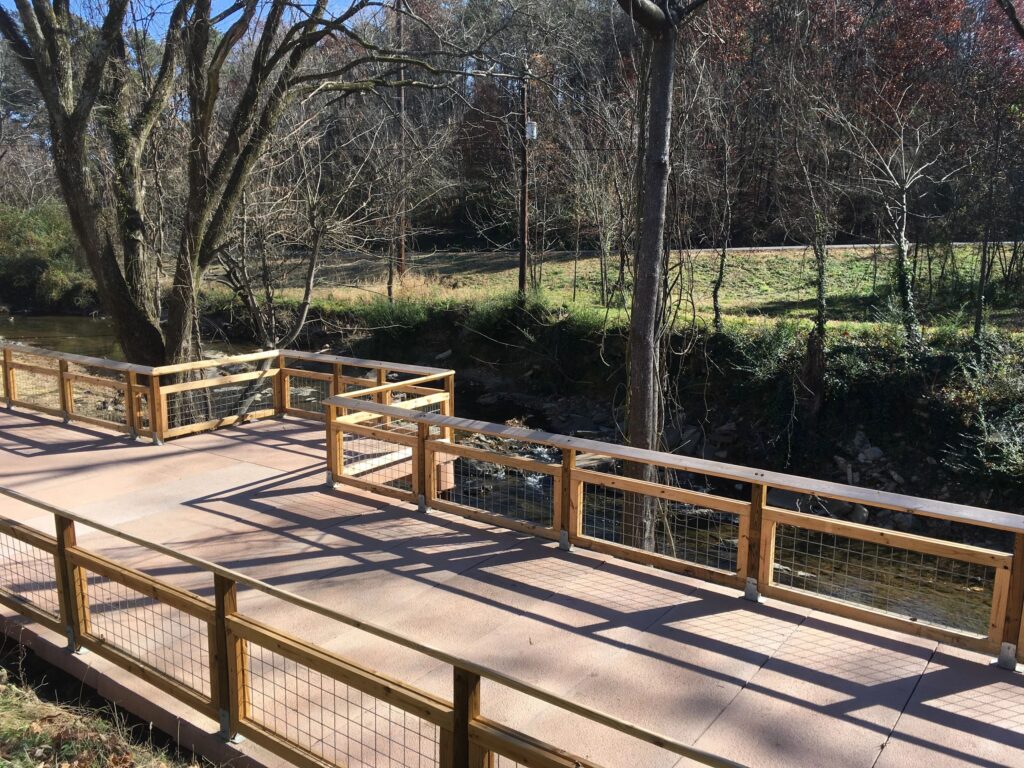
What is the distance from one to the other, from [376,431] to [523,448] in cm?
864

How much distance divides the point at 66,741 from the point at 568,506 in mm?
3709

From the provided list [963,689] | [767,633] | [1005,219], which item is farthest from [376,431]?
[1005,219]

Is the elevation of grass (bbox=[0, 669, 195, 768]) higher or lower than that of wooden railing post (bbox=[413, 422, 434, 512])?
lower

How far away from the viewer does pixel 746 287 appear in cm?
2184

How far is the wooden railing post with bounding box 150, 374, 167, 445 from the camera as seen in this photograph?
32.4 feet

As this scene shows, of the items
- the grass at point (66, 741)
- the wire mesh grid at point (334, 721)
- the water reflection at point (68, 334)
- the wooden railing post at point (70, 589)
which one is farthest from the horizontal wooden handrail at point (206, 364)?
the water reflection at point (68, 334)

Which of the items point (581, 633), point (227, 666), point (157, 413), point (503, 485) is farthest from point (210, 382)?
point (581, 633)

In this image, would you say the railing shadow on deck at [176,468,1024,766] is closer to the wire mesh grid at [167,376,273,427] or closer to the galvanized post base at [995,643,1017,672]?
the galvanized post base at [995,643,1017,672]

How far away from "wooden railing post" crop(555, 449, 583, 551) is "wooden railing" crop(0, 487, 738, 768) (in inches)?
92.0

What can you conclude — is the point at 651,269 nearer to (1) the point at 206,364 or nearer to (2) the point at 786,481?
(2) the point at 786,481

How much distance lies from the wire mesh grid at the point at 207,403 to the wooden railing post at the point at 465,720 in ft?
25.4

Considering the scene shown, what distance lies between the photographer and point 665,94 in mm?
7172

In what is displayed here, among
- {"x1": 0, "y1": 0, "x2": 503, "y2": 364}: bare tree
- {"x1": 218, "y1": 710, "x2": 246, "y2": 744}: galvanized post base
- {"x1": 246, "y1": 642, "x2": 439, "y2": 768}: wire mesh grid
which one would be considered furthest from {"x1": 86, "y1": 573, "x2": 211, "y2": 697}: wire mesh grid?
{"x1": 0, "y1": 0, "x2": 503, "y2": 364}: bare tree

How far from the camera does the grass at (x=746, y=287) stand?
1786cm
